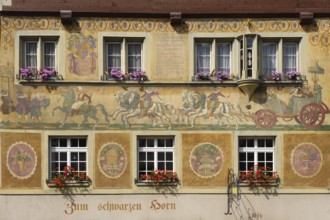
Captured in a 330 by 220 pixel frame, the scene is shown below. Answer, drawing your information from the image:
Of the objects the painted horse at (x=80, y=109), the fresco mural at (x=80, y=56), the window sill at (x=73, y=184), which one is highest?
the fresco mural at (x=80, y=56)

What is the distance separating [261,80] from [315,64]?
1641 mm

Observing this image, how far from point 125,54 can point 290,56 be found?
4827 mm

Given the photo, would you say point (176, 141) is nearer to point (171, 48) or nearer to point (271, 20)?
point (171, 48)

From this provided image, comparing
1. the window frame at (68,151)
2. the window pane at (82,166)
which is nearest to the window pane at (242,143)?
the window frame at (68,151)

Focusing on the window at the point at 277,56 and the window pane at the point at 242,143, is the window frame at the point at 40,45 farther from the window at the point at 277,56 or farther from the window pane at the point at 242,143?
the window at the point at 277,56

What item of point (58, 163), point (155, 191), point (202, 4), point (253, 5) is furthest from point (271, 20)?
point (58, 163)

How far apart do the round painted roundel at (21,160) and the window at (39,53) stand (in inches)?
92.2

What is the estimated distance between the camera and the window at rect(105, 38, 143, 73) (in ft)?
72.1

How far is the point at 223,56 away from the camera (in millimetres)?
22219

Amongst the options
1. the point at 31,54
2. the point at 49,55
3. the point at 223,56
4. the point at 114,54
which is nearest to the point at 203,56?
the point at 223,56

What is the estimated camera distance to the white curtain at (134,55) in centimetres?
2212

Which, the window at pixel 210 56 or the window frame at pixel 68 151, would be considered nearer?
the window frame at pixel 68 151

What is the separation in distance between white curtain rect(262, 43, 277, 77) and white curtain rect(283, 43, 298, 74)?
0.96ft

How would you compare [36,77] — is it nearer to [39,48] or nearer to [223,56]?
[39,48]
